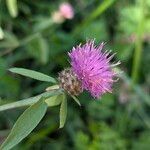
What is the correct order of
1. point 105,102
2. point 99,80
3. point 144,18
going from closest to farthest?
point 99,80
point 105,102
point 144,18

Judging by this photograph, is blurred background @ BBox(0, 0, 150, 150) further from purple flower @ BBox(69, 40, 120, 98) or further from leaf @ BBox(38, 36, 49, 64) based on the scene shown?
purple flower @ BBox(69, 40, 120, 98)

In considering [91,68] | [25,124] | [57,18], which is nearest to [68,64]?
[57,18]

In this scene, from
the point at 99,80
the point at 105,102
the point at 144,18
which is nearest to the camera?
the point at 99,80

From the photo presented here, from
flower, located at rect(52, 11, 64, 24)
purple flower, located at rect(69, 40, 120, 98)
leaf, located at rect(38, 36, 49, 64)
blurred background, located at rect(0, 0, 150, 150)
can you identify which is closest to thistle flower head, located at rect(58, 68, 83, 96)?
purple flower, located at rect(69, 40, 120, 98)

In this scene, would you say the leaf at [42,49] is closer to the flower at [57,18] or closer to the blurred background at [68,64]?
the blurred background at [68,64]

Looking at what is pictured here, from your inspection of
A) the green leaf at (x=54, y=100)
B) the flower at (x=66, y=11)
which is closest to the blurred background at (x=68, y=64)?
the flower at (x=66, y=11)

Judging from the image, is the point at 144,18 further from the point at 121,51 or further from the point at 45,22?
the point at 45,22

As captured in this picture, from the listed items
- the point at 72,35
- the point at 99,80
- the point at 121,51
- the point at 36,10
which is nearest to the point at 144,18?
the point at 121,51
